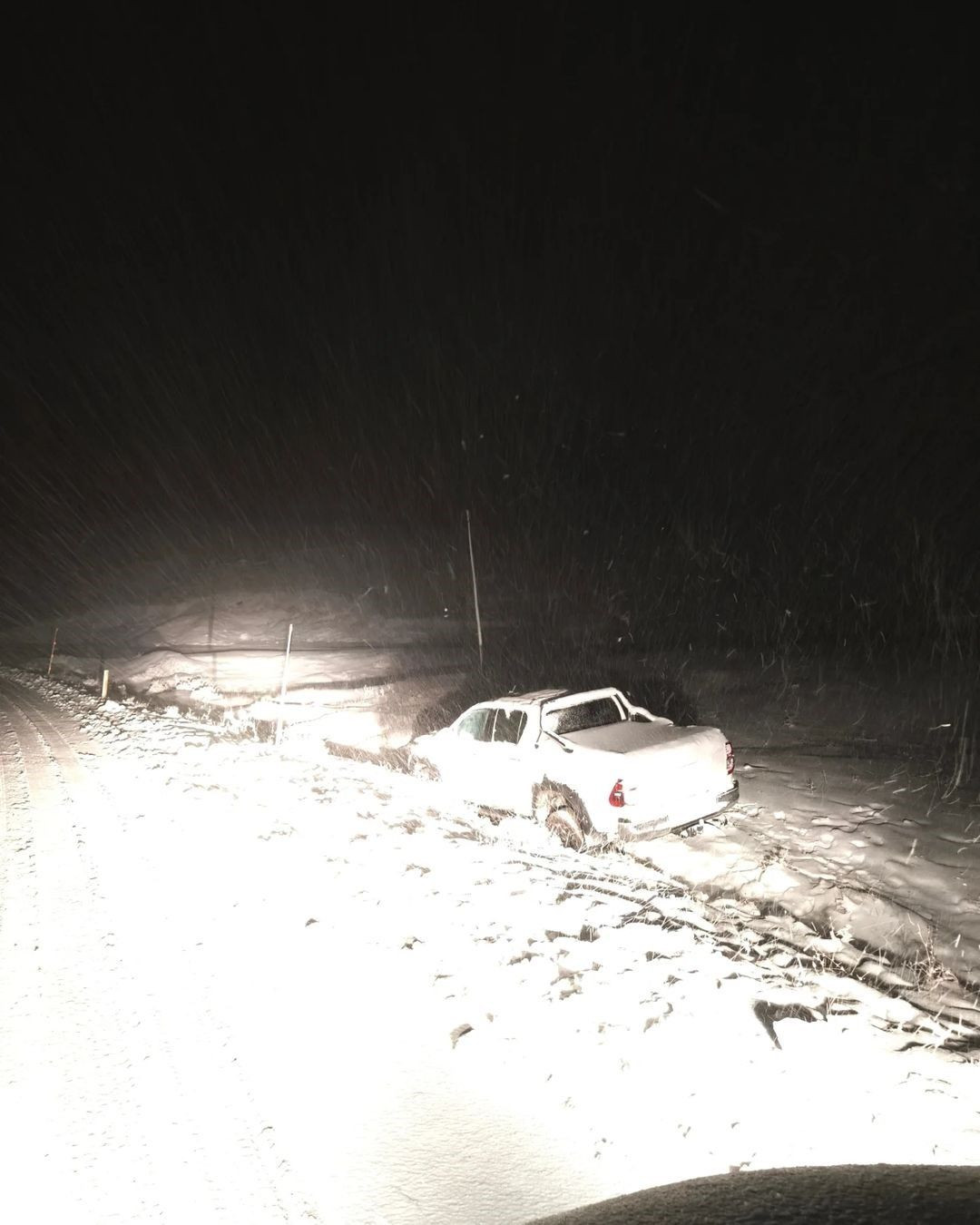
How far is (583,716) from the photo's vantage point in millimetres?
8719

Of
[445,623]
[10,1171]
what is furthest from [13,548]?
[10,1171]

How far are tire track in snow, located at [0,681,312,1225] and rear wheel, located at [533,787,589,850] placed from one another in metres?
3.82

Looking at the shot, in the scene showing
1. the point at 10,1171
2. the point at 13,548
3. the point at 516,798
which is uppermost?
the point at 13,548

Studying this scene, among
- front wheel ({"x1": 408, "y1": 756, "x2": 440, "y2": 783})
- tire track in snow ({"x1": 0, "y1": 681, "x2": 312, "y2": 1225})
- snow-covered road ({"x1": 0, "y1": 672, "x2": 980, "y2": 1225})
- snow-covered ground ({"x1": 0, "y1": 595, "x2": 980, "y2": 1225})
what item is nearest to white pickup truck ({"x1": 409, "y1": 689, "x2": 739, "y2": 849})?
front wheel ({"x1": 408, "y1": 756, "x2": 440, "y2": 783})

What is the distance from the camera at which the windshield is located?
841cm

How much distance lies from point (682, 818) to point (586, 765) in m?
1.05

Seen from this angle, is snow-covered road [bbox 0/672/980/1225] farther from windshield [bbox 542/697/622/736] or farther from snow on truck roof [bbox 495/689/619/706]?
snow on truck roof [bbox 495/689/619/706]

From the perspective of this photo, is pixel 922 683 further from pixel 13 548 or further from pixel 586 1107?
pixel 13 548

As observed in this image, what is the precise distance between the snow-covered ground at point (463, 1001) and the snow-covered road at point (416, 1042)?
2cm

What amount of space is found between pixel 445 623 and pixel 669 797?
28556 mm

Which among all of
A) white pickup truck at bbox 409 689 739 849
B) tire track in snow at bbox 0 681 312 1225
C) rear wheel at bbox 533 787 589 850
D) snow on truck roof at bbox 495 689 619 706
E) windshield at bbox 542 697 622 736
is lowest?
tire track in snow at bbox 0 681 312 1225

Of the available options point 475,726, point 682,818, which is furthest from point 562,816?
point 475,726

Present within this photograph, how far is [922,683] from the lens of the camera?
1909cm

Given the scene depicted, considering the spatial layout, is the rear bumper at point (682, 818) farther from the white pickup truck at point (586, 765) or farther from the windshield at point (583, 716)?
the windshield at point (583, 716)
